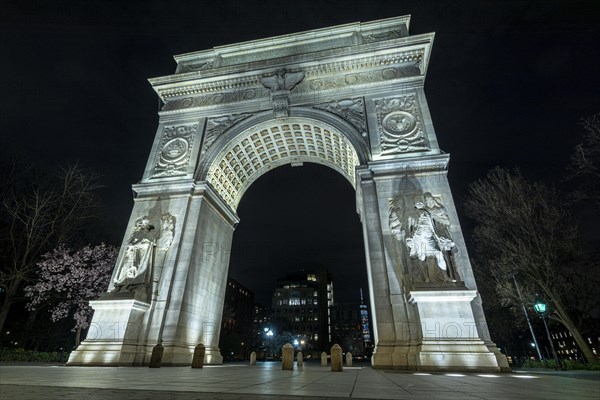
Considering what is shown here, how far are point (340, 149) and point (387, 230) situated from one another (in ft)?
26.1

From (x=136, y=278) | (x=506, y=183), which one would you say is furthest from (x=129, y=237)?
(x=506, y=183)

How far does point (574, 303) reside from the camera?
793 inches

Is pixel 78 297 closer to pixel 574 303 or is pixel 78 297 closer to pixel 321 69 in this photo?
pixel 321 69

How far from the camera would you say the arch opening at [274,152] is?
61.2 feet

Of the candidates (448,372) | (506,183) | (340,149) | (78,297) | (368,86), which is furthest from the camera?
(78,297)

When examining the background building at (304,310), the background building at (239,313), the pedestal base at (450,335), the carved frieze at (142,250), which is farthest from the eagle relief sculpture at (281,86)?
the background building at (304,310)

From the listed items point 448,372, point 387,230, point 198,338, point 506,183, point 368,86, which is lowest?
point 448,372

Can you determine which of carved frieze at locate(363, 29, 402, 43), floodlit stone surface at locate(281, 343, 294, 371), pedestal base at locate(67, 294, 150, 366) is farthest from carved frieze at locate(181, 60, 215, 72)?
floodlit stone surface at locate(281, 343, 294, 371)

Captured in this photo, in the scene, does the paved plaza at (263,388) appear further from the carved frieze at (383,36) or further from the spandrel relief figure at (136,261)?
the carved frieze at (383,36)

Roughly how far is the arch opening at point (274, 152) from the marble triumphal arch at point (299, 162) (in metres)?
Result: 0.11

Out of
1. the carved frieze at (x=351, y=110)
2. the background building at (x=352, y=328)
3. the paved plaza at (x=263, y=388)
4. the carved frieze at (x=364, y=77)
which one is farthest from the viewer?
the background building at (x=352, y=328)

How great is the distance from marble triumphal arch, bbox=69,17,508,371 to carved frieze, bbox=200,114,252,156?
12 cm

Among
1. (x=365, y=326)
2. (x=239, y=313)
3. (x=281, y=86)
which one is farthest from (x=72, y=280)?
(x=365, y=326)

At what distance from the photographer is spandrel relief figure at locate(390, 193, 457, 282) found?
37.2 ft
